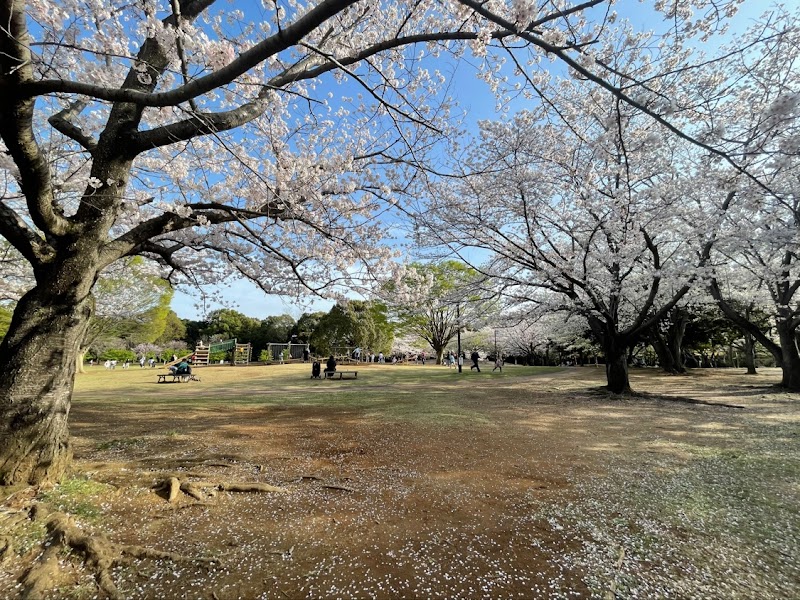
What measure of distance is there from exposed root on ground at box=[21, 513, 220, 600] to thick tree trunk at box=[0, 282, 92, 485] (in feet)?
2.75

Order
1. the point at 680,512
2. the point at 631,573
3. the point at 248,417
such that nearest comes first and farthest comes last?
the point at 631,573 → the point at 680,512 → the point at 248,417

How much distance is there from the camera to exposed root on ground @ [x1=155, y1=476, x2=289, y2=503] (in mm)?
3121

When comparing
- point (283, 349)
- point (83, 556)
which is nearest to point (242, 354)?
point (283, 349)

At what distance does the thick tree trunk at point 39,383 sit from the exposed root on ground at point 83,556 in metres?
0.84

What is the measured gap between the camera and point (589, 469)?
4.03 meters

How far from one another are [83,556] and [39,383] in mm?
1751

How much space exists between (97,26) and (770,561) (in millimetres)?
7483

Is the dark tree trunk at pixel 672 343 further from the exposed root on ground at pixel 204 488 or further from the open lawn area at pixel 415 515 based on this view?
the exposed root on ground at pixel 204 488

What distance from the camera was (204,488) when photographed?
325cm

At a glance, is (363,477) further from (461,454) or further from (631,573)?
(631,573)

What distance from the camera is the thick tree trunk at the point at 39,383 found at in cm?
298

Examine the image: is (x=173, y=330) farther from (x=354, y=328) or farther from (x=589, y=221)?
(x=589, y=221)

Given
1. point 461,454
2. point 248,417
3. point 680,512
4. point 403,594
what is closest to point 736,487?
point 680,512

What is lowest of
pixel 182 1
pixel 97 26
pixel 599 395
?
pixel 599 395
